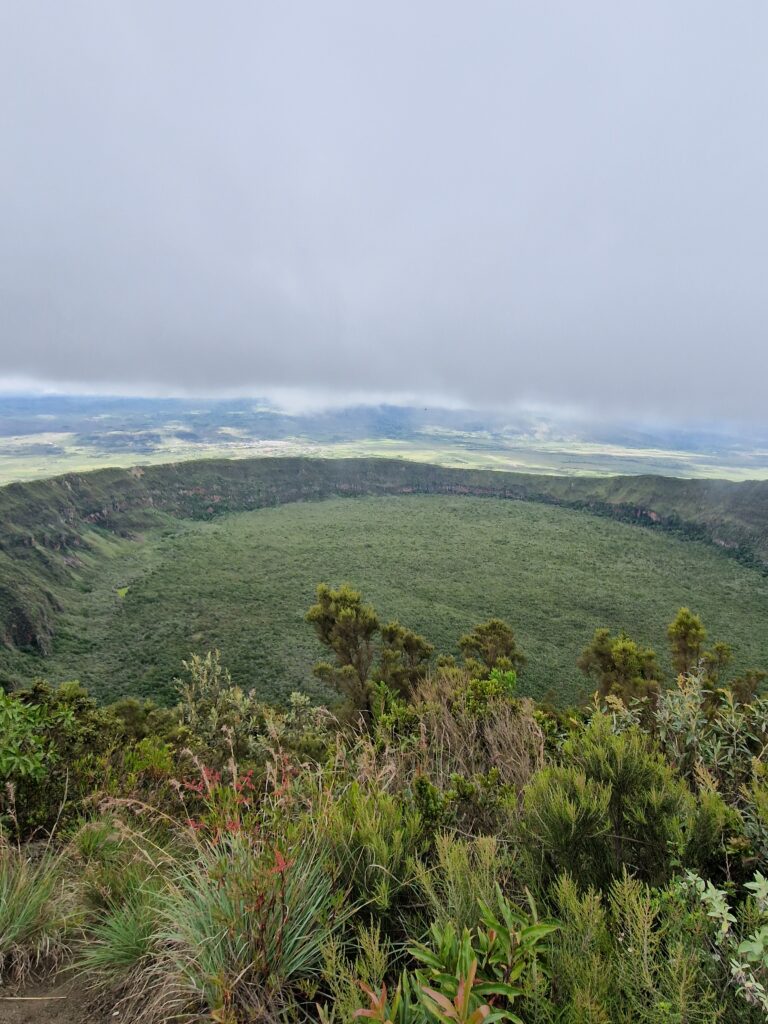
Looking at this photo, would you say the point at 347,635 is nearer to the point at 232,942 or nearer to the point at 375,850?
the point at 375,850

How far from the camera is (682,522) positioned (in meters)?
94.7

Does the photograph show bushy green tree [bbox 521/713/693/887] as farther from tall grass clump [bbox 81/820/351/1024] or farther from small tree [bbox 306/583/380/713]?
small tree [bbox 306/583/380/713]

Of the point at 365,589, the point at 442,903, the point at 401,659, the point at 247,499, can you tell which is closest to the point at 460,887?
the point at 442,903

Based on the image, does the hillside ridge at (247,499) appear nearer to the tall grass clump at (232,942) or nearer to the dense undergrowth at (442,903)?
the dense undergrowth at (442,903)

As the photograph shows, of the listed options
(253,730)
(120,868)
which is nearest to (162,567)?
(253,730)

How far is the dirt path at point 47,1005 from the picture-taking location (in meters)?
2.48

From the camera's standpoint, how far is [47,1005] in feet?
8.42

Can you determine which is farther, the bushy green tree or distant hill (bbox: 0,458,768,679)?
distant hill (bbox: 0,458,768,679)

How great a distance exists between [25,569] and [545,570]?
2664 inches

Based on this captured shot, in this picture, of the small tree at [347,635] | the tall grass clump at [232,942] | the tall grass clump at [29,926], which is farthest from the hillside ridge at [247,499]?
the tall grass clump at [232,942]

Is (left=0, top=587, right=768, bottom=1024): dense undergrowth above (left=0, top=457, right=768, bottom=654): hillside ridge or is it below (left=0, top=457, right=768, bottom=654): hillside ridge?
above

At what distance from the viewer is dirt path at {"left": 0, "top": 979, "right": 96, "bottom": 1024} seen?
2.48 m

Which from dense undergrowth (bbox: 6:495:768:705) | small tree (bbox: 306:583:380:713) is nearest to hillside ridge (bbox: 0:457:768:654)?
dense undergrowth (bbox: 6:495:768:705)

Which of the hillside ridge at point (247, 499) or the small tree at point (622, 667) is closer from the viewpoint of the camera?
the small tree at point (622, 667)
